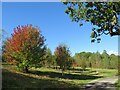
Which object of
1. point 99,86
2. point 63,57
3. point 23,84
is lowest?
point 99,86

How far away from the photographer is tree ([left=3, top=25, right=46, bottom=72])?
38.1m

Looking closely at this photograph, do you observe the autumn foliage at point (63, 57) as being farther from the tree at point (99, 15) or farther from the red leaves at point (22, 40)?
the tree at point (99, 15)

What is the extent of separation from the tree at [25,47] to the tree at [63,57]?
23.7ft

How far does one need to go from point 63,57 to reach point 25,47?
10.9 m

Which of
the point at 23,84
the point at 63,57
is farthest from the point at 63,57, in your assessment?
→ the point at 23,84

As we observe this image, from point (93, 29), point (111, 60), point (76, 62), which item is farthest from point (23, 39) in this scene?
point (111, 60)

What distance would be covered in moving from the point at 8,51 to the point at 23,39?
3.64 m

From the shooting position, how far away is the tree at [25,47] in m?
38.1

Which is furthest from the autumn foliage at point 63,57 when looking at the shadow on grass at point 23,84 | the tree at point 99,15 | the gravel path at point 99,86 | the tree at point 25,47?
the tree at point 99,15

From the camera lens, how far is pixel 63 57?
4688 centimetres

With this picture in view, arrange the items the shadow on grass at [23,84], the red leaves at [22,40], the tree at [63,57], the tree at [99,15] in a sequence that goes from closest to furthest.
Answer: the tree at [99,15] < the shadow on grass at [23,84] < the red leaves at [22,40] < the tree at [63,57]

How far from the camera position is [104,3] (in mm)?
15180

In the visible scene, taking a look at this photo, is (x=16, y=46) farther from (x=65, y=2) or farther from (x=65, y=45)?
(x=65, y=2)

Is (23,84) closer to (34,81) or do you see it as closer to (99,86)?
(34,81)
